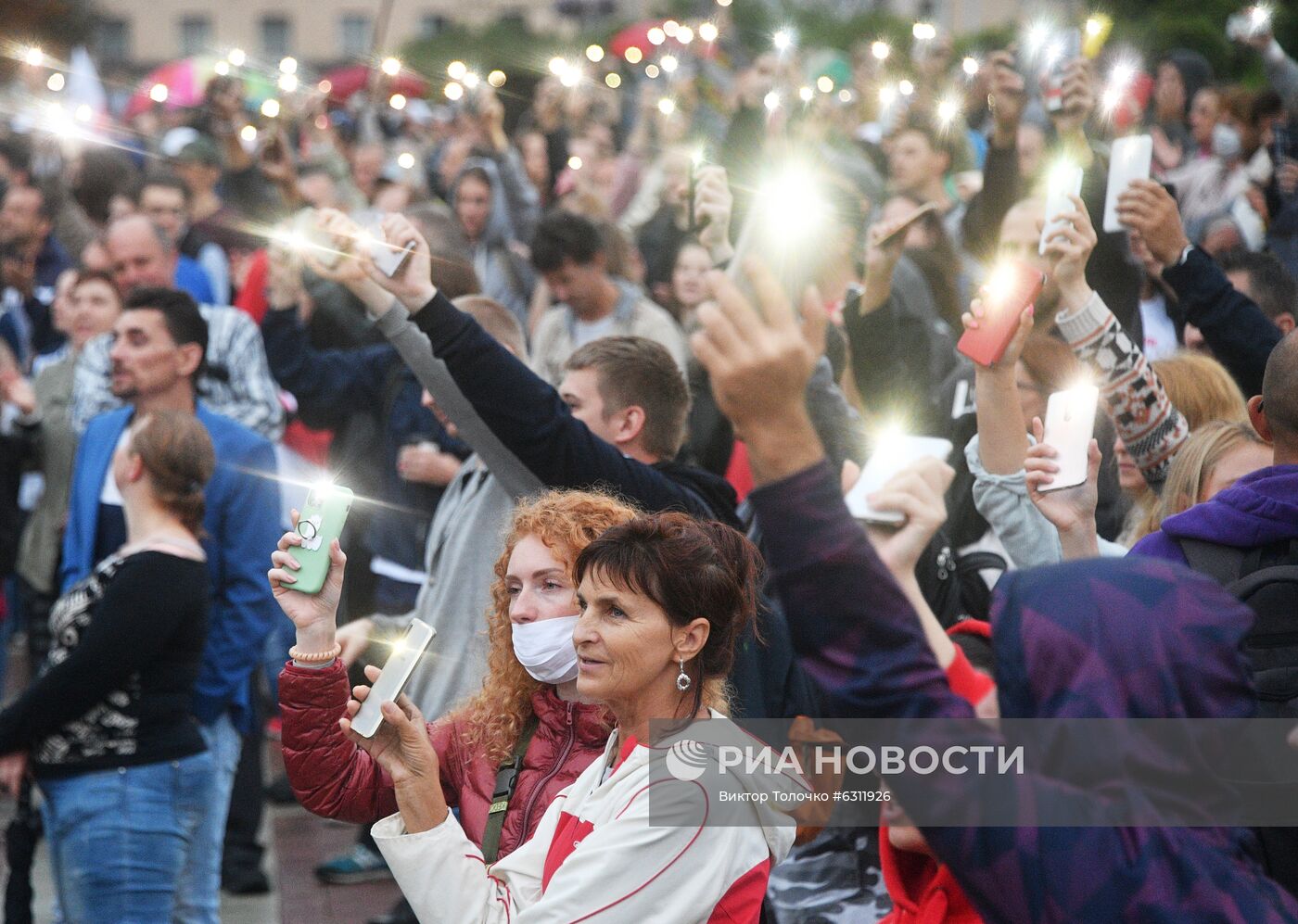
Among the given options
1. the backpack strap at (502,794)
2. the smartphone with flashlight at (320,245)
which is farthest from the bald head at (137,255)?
the backpack strap at (502,794)

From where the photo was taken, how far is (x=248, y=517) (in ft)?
16.9

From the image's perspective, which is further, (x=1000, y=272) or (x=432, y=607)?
(x=432, y=607)

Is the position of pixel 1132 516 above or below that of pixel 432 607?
above

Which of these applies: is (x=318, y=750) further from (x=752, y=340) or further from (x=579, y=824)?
(x=752, y=340)

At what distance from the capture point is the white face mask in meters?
2.96

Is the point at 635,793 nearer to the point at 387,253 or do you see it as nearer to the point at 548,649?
the point at 548,649

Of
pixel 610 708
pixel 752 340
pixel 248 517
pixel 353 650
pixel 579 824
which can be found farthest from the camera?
pixel 248 517

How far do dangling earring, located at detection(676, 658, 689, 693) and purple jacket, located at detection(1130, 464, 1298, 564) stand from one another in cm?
84

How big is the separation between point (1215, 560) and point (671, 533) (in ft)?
3.11

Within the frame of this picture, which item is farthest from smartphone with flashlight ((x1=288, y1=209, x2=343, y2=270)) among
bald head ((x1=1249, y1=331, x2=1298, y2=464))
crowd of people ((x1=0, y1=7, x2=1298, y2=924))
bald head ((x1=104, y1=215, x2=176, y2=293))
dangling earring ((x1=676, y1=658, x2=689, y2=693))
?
bald head ((x1=104, y1=215, x2=176, y2=293))

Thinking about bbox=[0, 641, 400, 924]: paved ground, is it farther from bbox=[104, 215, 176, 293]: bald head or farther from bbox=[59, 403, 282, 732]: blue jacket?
bbox=[104, 215, 176, 293]: bald head

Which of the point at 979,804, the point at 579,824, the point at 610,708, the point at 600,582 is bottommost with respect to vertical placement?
the point at 979,804

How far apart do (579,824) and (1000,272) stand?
4.54 feet

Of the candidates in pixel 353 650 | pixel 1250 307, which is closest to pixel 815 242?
pixel 1250 307
